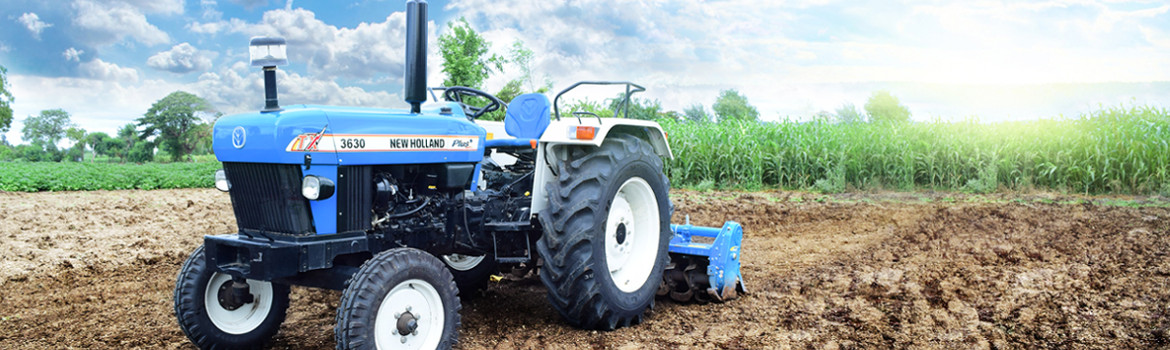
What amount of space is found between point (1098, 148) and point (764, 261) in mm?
7516

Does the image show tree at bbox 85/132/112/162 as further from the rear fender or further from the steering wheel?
the rear fender

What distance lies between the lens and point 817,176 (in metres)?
12.0

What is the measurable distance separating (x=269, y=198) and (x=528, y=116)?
4.54 ft

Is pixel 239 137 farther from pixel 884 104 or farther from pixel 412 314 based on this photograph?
pixel 884 104

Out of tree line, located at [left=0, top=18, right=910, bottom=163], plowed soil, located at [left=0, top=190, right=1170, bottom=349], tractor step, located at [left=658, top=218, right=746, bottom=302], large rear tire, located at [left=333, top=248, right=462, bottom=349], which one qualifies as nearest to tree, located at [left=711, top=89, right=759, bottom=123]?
tree line, located at [left=0, top=18, right=910, bottom=163]

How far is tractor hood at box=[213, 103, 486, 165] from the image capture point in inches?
114

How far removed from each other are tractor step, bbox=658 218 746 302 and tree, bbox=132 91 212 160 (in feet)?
92.2

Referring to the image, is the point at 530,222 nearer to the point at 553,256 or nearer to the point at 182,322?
the point at 553,256

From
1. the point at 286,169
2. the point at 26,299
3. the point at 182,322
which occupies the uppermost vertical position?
the point at 286,169

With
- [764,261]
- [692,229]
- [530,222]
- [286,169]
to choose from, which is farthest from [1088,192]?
[286,169]

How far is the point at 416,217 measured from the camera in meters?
3.42

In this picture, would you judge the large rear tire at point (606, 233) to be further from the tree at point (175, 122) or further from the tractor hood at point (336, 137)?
the tree at point (175, 122)

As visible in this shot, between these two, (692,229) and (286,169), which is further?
(692,229)

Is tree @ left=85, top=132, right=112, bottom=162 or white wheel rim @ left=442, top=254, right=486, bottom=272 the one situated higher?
white wheel rim @ left=442, top=254, right=486, bottom=272
